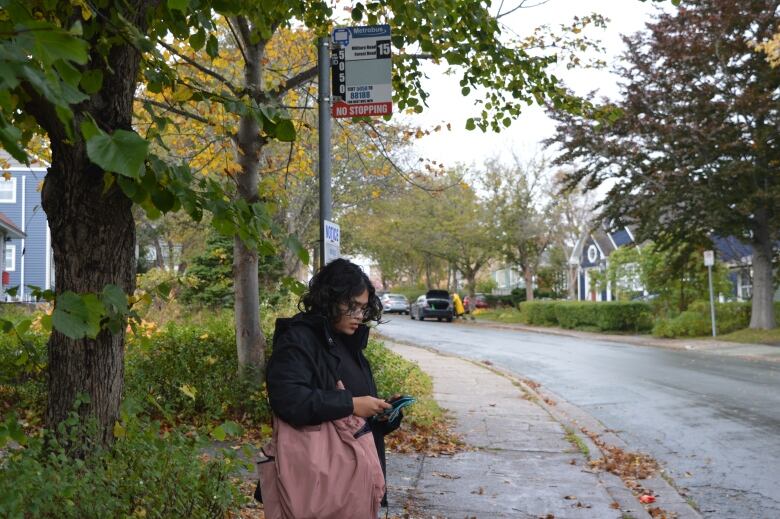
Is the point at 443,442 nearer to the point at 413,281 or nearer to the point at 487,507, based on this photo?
the point at 487,507

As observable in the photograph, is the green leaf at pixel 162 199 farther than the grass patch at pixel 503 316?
No

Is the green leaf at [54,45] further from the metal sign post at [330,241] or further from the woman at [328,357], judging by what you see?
the metal sign post at [330,241]

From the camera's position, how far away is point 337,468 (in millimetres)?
2885

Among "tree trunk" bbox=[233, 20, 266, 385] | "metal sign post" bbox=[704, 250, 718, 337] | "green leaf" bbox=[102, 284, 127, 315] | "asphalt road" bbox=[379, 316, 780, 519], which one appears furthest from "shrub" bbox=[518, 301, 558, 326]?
"green leaf" bbox=[102, 284, 127, 315]

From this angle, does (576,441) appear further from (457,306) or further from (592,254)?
(592,254)

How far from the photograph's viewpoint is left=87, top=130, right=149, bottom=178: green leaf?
2277mm

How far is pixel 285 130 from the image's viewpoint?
3.96 meters

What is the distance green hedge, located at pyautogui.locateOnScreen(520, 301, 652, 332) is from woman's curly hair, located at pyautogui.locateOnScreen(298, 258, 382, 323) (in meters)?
Result: 27.1

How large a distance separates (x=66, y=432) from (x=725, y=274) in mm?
26870

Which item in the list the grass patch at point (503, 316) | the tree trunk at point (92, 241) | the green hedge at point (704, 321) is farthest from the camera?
the grass patch at point (503, 316)

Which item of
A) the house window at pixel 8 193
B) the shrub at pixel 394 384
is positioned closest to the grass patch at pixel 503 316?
the house window at pixel 8 193

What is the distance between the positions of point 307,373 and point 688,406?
30.7 ft

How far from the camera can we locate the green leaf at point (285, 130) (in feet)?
13.0

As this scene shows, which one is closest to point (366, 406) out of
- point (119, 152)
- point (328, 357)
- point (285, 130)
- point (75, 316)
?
point (328, 357)
